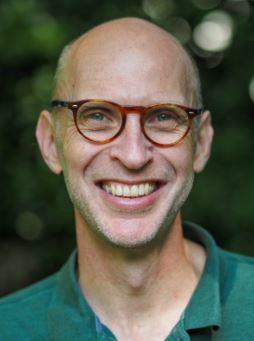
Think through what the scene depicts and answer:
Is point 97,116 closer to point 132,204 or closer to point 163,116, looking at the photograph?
point 163,116

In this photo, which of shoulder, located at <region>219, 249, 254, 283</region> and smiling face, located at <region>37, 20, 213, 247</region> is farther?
shoulder, located at <region>219, 249, 254, 283</region>

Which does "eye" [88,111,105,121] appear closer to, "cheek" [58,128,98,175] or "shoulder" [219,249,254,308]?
"cheek" [58,128,98,175]

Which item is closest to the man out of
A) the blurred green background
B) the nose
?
the nose

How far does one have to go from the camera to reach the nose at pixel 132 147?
3011mm

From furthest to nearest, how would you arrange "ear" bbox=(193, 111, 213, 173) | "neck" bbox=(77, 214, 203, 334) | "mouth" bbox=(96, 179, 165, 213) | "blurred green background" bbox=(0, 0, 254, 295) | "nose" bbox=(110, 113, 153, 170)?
"blurred green background" bbox=(0, 0, 254, 295)
"ear" bbox=(193, 111, 213, 173)
"neck" bbox=(77, 214, 203, 334)
"mouth" bbox=(96, 179, 165, 213)
"nose" bbox=(110, 113, 153, 170)

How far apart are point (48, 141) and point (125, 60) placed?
52 centimetres

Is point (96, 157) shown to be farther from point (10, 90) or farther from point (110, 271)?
point (10, 90)

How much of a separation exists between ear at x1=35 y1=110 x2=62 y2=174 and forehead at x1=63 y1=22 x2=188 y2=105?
0.77ft

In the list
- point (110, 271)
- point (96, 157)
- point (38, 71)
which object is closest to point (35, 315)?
point (110, 271)

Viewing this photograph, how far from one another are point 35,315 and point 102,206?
53cm

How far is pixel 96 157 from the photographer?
3.10 m

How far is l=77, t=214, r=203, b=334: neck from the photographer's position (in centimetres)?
323

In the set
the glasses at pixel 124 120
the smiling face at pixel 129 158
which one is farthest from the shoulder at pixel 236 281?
the glasses at pixel 124 120

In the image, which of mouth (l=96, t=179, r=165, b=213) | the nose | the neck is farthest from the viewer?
the neck
